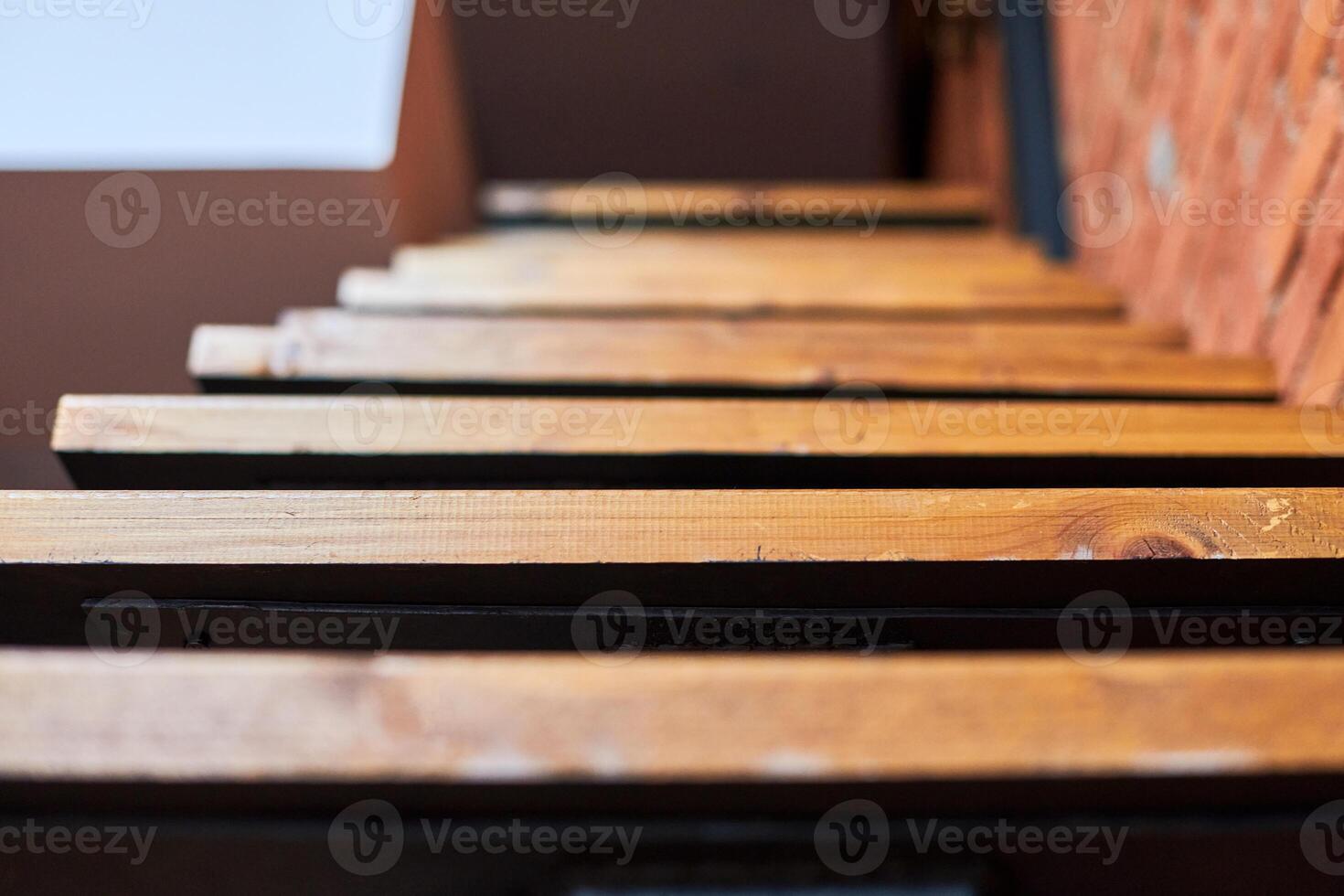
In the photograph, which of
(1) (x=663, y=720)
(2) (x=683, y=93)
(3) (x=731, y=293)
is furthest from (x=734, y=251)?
(2) (x=683, y=93)

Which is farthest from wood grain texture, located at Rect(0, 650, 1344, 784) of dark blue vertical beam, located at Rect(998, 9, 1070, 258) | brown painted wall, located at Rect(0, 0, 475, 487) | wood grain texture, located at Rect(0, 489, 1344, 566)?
dark blue vertical beam, located at Rect(998, 9, 1070, 258)

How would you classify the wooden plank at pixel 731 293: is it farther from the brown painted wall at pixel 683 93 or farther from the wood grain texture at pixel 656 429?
the brown painted wall at pixel 683 93

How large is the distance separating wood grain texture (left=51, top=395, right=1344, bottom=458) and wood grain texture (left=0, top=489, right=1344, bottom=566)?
0.15m

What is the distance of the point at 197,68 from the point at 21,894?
1.11 metres

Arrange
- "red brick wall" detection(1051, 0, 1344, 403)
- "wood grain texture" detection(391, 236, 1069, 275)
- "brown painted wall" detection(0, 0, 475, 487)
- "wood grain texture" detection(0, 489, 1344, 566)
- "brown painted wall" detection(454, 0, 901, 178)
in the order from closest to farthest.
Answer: "wood grain texture" detection(0, 489, 1344, 566) → "red brick wall" detection(1051, 0, 1344, 403) → "brown painted wall" detection(0, 0, 475, 487) → "wood grain texture" detection(391, 236, 1069, 275) → "brown painted wall" detection(454, 0, 901, 178)

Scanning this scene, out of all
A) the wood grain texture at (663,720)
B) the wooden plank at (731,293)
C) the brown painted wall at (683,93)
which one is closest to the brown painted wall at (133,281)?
the wooden plank at (731,293)

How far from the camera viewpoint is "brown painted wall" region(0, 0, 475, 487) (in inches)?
47.9

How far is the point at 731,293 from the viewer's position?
1338 mm

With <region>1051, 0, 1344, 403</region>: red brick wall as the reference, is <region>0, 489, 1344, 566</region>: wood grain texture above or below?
below

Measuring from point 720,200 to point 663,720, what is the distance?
1.77 meters

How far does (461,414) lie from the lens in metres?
0.83

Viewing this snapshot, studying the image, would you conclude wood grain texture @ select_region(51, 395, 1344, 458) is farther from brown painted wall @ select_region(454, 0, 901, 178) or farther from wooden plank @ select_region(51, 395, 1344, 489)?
brown painted wall @ select_region(454, 0, 901, 178)

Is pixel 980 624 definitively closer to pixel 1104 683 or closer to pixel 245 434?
pixel 1104 683

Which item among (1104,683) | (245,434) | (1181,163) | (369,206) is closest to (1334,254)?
(1181,163)
